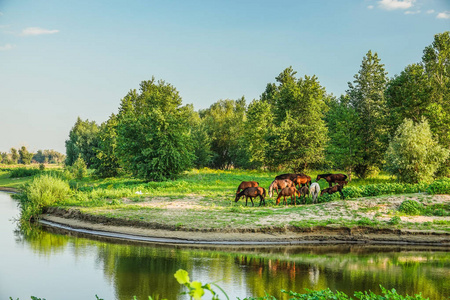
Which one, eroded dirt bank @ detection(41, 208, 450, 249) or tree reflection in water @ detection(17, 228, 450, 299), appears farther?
eroded dirt bank @ detection(41, 208, 450, 249)

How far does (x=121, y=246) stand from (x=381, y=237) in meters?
12.3

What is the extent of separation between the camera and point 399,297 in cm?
772

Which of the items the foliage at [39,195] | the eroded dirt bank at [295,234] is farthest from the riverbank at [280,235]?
the foliage at [39,195]

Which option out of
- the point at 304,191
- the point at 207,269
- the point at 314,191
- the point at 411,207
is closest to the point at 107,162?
the point at 304,191

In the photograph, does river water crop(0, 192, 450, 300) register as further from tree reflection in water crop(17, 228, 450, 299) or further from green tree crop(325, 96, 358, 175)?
green tree crop(325, 96, 358, 175)

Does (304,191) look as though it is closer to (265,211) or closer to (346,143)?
(265,211)

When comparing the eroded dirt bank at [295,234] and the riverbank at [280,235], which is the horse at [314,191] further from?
the eroded dirt bank at [295,234]

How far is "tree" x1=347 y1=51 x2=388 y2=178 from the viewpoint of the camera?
41.8 meters

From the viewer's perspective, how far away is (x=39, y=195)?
26.9 m

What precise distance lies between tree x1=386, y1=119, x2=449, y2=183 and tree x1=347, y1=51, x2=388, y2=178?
943 centimetres

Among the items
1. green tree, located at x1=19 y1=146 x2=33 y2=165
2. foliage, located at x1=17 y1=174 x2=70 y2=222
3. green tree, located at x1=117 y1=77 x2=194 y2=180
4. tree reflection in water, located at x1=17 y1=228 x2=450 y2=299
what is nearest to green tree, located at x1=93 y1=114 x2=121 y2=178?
green tree, located at x1=117 y1=77 x2=194 y2=180

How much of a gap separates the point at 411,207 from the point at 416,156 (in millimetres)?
8982

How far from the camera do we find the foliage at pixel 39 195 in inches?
1048

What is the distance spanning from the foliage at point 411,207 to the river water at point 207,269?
372 centimetres
